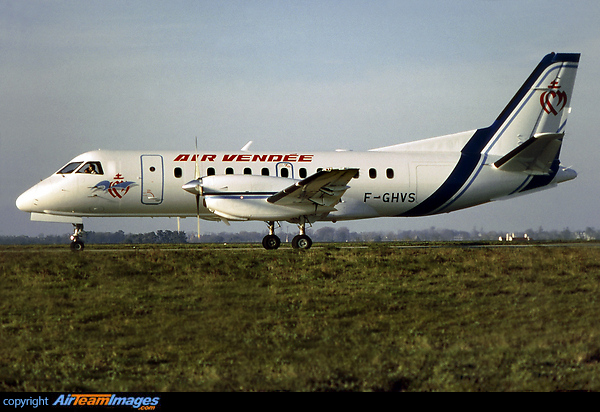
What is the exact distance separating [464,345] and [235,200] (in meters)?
13.1

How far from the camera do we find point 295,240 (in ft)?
75.2

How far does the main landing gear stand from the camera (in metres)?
22.8

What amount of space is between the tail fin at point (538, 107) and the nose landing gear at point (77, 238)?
1662 cm

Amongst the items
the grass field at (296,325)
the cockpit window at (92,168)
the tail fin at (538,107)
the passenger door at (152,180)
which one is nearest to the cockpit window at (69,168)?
the cockpit window at (92,168)

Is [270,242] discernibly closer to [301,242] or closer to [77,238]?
[301,242]

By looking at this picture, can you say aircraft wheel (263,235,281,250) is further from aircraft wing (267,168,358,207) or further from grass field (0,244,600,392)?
grass field (0,244,600,392)

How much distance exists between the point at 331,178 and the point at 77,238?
1008 cm

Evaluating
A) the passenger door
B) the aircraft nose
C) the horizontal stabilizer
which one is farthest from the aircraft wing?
the aircraft nose

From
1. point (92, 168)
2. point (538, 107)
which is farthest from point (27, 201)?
point (538, 107)

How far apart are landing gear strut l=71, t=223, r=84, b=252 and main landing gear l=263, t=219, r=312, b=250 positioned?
6.99m

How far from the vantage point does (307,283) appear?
590 inches

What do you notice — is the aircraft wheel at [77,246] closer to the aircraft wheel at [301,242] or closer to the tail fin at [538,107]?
the aircraft wheel at [301,242]

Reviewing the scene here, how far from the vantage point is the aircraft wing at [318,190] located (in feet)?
67.6

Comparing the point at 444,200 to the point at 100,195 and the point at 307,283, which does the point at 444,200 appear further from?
the point at 100,195
